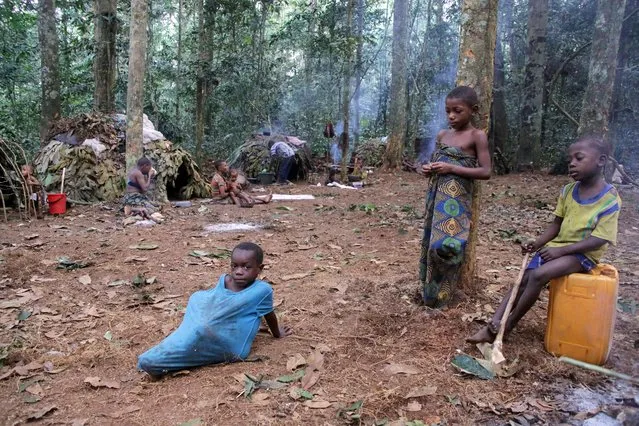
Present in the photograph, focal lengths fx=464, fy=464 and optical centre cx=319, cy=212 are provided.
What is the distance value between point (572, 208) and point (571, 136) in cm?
1214

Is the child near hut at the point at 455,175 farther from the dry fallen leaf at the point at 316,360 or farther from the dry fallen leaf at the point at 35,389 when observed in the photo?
the dry fallen leaf at the point at 35,389

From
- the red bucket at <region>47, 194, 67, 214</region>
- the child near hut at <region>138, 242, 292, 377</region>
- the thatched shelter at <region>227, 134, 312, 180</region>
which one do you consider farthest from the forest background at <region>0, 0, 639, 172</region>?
the child near hut at <region>138, 242, 292, 377</region>

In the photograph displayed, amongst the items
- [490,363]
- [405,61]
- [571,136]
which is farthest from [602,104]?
[490,363]

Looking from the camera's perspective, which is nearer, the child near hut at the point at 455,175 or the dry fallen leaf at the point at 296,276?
the child near hut at the point at 455,175

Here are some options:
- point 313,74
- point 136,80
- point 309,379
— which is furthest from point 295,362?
point 313,74

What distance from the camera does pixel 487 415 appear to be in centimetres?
236

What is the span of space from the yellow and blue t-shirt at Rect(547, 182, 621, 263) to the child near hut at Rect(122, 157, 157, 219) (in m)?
6.75

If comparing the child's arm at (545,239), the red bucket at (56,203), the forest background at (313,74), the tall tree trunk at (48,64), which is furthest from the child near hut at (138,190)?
the child's arm at (545,239)

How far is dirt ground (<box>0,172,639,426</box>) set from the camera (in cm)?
247

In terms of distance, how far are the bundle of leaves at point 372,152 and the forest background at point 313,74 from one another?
943 millimetres

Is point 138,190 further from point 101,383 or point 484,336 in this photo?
point 484,336

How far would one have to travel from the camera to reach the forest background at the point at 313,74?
37.2 feet

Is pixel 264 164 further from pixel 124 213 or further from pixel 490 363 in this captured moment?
pixel 490 363

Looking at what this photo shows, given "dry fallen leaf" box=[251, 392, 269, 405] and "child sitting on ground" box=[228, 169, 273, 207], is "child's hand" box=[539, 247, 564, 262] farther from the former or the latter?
"child sitting on ground" box=[228, 169, 273, 207]
